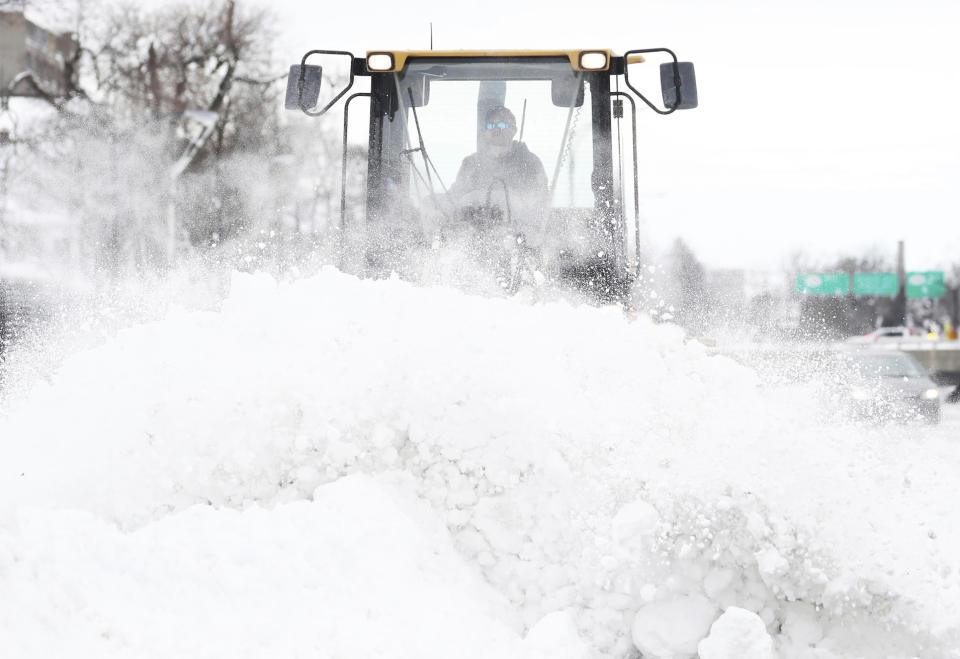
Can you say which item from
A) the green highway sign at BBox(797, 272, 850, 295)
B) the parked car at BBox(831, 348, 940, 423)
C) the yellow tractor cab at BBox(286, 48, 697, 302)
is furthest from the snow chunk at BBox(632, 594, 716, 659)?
the green highway sign at BBox(797, 272, 850, 295)

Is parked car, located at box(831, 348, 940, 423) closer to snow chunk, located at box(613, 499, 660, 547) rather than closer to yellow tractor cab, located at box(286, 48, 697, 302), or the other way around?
yellow tractor cab, located at box(286, 48, 697, 302)

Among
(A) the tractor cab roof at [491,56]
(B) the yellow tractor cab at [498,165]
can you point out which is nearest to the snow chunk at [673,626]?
(B) the yellow tractor cab at [498,165]

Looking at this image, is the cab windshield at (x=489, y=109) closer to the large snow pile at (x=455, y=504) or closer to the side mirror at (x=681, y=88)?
the side mirror at (x=681, y=88)

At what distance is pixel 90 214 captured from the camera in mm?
18156

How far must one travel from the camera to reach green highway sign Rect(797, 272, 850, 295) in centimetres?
4109

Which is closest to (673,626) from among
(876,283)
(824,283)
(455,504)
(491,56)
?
(455,504)

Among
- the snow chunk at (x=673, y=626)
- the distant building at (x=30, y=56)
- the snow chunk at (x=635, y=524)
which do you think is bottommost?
the snow chunk at (x=673, y=626)

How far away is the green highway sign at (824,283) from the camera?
1618 inches

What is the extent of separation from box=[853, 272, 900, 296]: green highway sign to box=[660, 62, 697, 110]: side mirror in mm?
39354

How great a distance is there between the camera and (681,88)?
5.61 m

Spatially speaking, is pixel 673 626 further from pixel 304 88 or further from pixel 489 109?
pixel 304 88

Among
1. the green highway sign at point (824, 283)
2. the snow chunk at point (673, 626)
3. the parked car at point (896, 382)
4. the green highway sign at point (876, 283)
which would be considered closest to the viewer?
the snow chunk at point (673, 626)

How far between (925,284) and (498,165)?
139 feet

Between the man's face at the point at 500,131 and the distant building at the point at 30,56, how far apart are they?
52.4 ft
